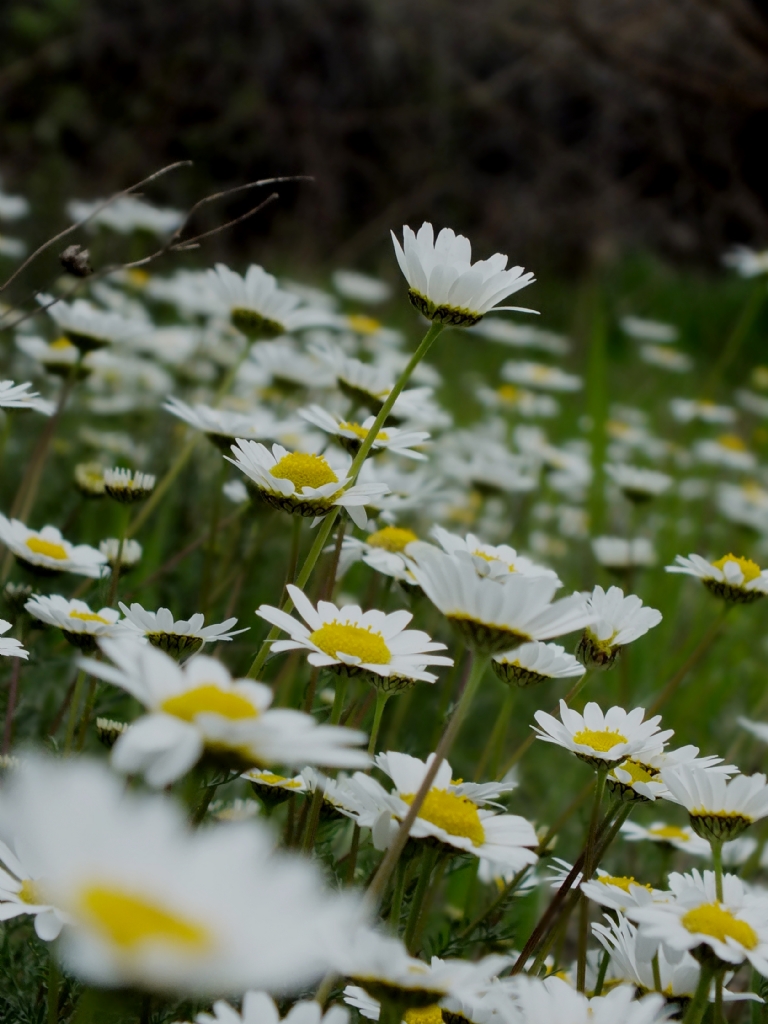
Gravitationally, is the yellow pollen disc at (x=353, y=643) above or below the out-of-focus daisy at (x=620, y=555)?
below

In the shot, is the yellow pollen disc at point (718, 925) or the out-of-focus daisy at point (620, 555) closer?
the yellow pollen disc at point (718, 925)

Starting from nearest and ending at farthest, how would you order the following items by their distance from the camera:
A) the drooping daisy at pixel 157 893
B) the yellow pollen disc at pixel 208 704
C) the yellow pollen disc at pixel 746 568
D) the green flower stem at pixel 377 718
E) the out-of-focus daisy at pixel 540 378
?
the drooping daisy at pixel 157 893
the yellow pollen disc at pixel 208 704
the green flower stem at pixel 377 718
the yellow pollen disc at pixel 746 568
the out-of-focus daisy at pixel 540 378

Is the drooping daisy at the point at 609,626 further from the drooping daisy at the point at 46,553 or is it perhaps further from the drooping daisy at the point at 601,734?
the drooping daisy at the point at 46,553

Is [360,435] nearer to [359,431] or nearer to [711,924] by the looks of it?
[359,431]

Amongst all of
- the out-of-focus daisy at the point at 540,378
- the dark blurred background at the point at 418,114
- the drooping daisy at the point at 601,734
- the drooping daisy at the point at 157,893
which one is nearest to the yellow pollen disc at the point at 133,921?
the drooping daisy at the point at 157,893

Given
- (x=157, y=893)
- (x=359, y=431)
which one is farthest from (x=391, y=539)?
(x=157, y=893)

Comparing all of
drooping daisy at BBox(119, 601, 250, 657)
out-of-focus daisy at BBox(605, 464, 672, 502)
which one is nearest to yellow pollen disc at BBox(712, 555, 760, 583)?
drooping daisy at BBox(119, 601, 250, 657)

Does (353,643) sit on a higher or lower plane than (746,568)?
lower
